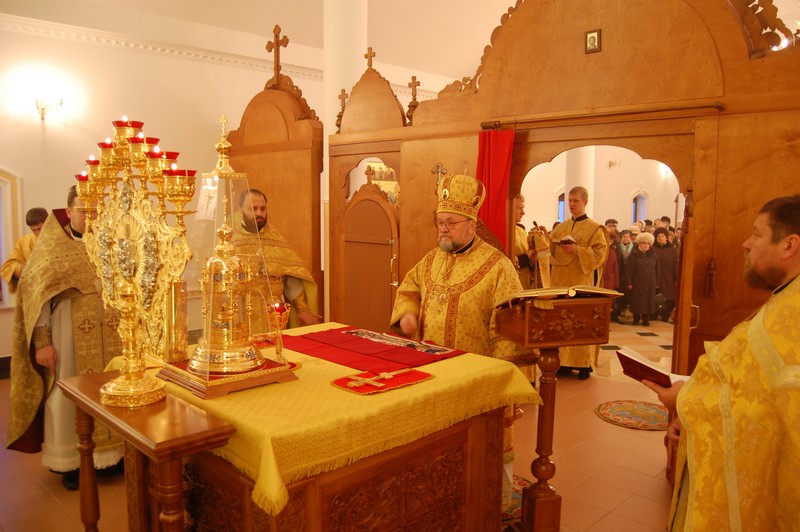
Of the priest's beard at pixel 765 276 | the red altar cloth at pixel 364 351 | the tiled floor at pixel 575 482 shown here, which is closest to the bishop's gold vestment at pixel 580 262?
the tiled floor at pixel 575 482

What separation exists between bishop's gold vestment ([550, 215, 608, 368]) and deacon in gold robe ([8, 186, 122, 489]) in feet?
14.4

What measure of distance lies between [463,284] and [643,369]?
4.61 feet

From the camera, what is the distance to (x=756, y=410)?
1.94 m

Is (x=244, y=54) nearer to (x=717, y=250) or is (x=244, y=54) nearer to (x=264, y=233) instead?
(x=264, y=233)

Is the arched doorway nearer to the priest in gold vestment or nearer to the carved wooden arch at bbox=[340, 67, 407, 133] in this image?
the carved wooden arch at bbox=[340, 67, 407, 133]

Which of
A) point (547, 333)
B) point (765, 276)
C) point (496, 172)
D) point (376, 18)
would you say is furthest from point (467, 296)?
point (376, 18)

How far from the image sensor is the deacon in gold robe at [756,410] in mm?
1906

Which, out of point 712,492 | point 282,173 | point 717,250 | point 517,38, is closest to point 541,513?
point 712,492

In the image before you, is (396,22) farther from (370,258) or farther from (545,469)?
(545,469)

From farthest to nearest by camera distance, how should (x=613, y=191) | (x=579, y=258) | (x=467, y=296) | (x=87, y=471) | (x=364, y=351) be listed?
(x=613, y=191) → (x=579, y=258) → (x=467, y=296) → (x=364, y=351) → (x=87, y=471)

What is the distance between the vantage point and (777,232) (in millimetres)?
2119

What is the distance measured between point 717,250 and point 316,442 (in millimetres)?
3006

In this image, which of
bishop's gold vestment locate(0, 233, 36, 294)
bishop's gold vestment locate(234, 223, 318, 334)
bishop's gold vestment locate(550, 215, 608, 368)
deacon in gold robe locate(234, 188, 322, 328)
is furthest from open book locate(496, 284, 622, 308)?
bishop's gold vestment locate(0, 233, 36, 294)

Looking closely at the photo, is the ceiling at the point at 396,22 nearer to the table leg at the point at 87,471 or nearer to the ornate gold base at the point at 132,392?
the table leg at the point at 87,471
